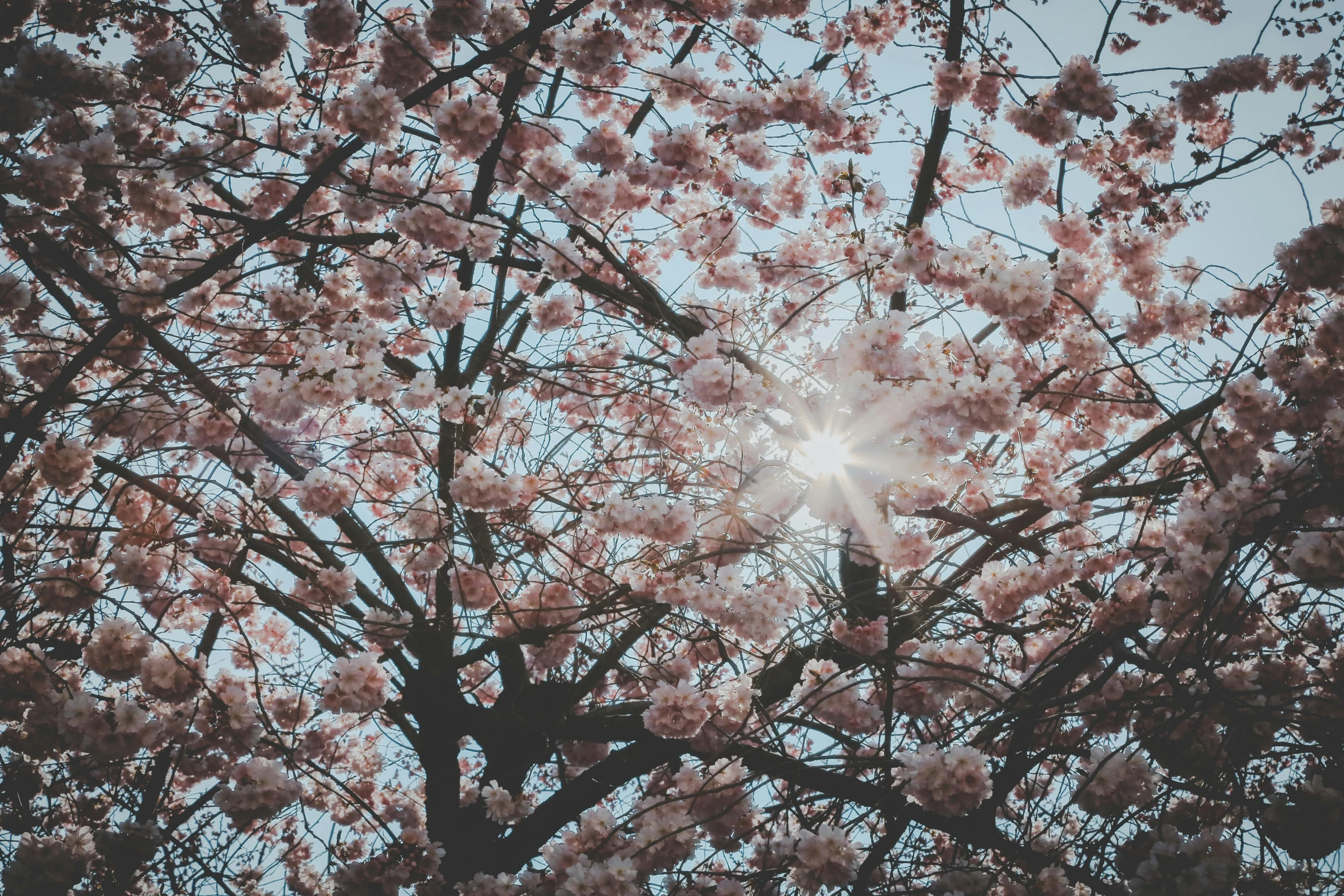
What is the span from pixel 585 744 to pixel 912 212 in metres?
3.98

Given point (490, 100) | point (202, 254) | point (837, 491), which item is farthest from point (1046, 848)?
point (202, 254)

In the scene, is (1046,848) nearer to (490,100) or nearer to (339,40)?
(490,100)

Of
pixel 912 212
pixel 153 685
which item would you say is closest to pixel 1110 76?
pixel 912 212

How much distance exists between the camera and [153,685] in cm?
329

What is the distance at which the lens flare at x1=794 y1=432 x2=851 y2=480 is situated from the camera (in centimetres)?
339

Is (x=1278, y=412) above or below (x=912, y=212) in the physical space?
below

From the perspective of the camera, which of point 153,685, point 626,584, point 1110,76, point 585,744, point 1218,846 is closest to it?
point 1218,846

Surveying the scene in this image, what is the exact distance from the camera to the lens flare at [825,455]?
3389 millimetres

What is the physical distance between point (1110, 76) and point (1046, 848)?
3.88 meters

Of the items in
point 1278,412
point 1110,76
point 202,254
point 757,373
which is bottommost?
point 1278,412

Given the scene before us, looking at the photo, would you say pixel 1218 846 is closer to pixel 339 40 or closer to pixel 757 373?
pixel 757 373

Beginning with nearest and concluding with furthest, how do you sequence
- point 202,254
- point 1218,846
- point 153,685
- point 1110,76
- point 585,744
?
point 1218,846 → point 153,685 → point 1110,76 → point 202,254 → point 585,744

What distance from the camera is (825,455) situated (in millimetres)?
3520

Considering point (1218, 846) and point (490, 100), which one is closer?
point (1218, 846)
